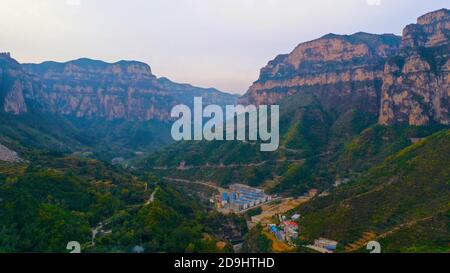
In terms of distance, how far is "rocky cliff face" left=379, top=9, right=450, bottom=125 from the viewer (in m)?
100

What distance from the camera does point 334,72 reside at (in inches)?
5822

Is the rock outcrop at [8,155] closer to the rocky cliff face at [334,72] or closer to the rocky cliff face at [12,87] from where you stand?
the rocky cliff face at [12,87]

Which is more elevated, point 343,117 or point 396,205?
point 343,117

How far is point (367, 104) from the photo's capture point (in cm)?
12550

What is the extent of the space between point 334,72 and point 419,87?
A: 153 feet

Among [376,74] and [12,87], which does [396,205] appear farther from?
[12,87]

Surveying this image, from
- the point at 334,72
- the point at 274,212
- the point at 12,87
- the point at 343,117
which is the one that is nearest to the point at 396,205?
the point at 274,212

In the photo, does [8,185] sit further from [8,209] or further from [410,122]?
[410,122]

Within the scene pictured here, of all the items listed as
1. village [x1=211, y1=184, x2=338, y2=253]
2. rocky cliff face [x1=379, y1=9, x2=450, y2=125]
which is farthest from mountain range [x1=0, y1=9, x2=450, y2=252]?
village [x1=211, y1=184, x2=338, y2=253]

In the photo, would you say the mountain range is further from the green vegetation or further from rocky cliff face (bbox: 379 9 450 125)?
rocky cliff face (bbox: 379 9 450 125)

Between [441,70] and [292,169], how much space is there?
4692cm

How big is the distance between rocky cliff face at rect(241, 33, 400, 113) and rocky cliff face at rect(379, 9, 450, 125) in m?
13.4

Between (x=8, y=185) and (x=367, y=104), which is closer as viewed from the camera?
(x=8, y=185)

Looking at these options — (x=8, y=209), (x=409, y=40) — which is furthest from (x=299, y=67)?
(x=8, y=209)
